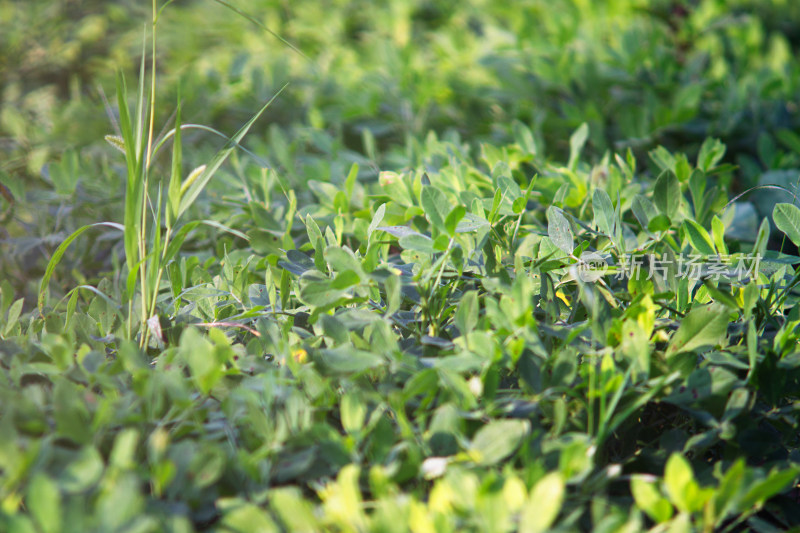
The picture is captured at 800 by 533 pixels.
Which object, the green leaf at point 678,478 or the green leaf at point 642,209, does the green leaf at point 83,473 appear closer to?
the green leaf at point 678,478

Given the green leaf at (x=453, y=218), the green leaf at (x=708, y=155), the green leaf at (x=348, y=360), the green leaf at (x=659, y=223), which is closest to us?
the green leaf at (x=348, y=360)

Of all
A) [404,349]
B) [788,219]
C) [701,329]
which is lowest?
[404,349]

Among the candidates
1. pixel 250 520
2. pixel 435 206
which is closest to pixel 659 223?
pixel 435 206

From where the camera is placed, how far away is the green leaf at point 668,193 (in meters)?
1.42

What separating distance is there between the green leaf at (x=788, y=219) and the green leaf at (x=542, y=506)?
2.57 feet

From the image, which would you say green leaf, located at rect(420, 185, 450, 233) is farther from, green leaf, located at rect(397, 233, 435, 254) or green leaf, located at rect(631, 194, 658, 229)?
green leaf, located at rect(631, 194, 658, 229)

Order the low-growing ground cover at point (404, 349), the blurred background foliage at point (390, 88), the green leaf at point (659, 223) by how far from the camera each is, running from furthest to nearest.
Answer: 1. the blurred background foliage at point (390, 88)
2. the green leaf at point (659, 223)
3. the low-growing ground cover at point (404, 349)

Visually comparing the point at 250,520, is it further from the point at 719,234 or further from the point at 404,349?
the point at 719,234

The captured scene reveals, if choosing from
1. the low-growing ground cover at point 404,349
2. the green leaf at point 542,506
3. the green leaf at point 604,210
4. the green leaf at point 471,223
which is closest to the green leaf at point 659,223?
the low-growing ground cover at point 404,349

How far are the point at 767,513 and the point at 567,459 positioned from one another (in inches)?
22.4

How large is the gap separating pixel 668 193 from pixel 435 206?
567 millimetres

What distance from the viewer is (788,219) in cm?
126

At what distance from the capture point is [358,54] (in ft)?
11.2

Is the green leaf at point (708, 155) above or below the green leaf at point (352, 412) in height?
above
